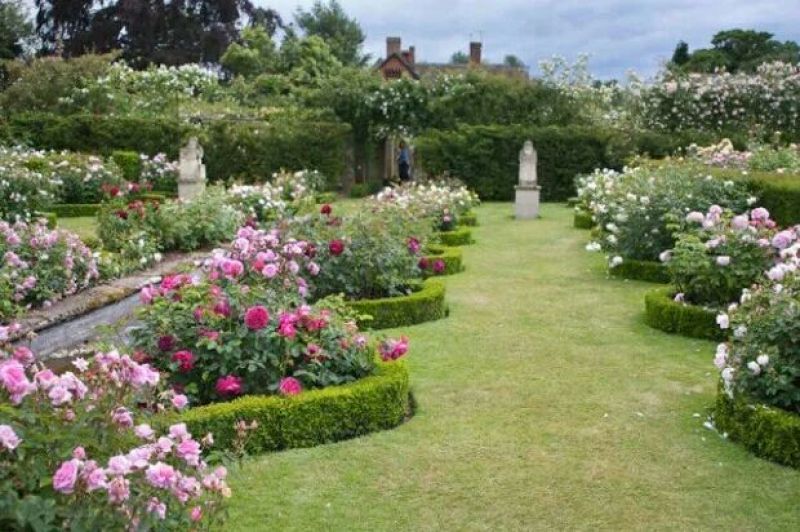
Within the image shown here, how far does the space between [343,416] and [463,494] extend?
999 millimetres

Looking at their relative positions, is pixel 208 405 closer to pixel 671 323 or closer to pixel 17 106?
pixel 671 323

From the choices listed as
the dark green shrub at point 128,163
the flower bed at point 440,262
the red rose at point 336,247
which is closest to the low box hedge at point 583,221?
the flower bed at point 440,262

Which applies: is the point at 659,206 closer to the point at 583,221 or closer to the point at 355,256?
the point at 355,256

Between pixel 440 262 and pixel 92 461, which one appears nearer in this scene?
pixel 92 461

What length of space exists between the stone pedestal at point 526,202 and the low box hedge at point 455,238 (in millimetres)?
4645

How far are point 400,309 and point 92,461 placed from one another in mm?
5772

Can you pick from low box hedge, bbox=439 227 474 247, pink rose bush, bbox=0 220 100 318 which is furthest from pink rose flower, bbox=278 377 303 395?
low box hedge, bbox=439 227 474 247

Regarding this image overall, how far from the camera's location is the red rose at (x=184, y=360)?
5.04 m

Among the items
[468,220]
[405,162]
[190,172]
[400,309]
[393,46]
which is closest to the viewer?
[400,309]

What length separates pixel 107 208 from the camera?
11.6m

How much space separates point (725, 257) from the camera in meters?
7.51

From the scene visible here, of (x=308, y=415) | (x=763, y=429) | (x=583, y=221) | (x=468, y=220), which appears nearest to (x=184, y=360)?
(x=308, y=415)

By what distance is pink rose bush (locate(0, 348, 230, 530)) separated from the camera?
2.43 m

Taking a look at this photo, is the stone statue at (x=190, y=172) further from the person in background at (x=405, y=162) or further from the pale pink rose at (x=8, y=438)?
the pale pink rose at (x=8, y=438)
